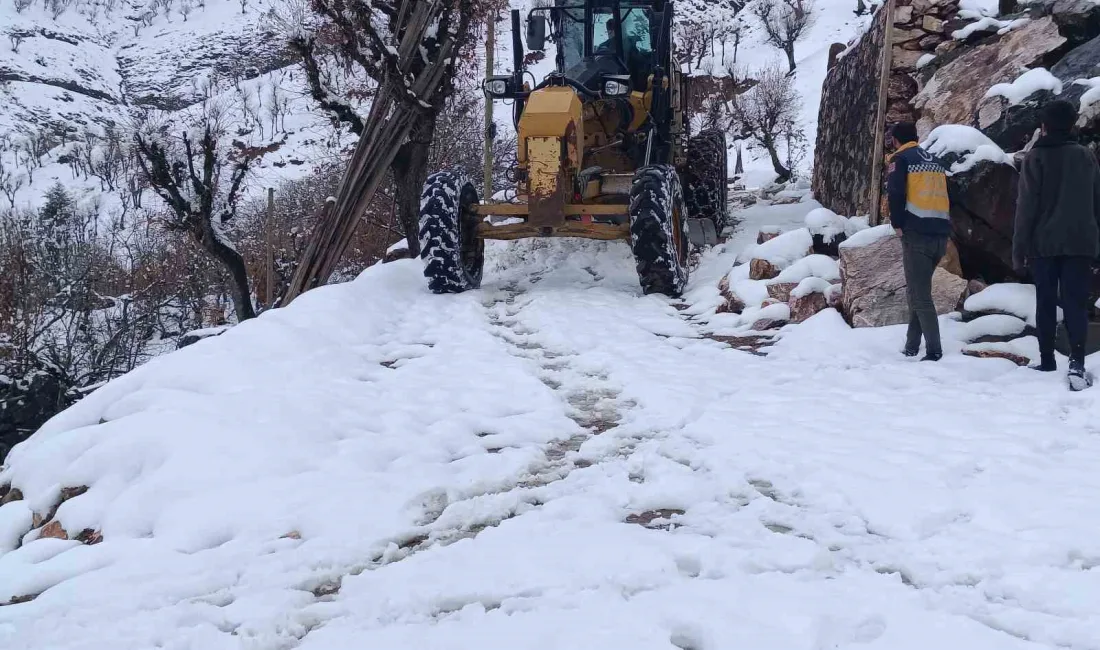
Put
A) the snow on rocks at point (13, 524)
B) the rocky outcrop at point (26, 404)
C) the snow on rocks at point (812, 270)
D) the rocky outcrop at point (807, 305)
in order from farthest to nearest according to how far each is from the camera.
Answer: the rocky outcrop at point (26, 404), the snow on rocks at point (812, 270), the rocky outcrop at point (807, 305), the snow on rocks at point (13, 524)

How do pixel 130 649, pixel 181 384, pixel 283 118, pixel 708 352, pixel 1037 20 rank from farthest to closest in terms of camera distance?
pixel 283 118, pixel 1037 20, pixel 708 352, pixel 181 384, pixel 130 649

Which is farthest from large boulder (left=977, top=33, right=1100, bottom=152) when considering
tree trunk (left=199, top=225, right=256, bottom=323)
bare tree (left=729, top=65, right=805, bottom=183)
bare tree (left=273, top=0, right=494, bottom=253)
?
bare tree (left=729, top=65, right=805, bottom=183)

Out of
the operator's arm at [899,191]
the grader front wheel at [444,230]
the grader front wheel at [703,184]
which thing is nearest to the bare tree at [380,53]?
the grader front wheel at [444,230]

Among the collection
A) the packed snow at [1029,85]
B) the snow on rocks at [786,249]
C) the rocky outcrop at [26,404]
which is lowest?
the rocky outcrop at [26,404]

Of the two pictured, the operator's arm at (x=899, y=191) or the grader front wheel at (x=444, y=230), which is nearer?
the operator's arm at (x=899, y=191)

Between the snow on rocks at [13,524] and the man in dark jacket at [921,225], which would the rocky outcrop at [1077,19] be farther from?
the snow on rocks at [13,524]

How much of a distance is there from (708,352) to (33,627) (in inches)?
172

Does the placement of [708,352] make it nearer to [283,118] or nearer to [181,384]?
[181,384]

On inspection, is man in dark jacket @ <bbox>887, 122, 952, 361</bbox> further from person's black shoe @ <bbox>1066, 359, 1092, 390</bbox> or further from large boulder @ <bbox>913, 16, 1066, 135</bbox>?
large boulder @ <bbox>913, 16, 1066, 135</bbox>

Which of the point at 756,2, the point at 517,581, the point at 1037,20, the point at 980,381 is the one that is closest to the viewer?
the point at 517,581

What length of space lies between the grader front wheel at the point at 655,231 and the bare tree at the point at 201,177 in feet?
29.8

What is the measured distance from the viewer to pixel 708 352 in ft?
18.9

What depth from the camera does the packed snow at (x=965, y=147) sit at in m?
5.55

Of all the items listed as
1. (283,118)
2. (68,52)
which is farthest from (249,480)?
(68,52)
